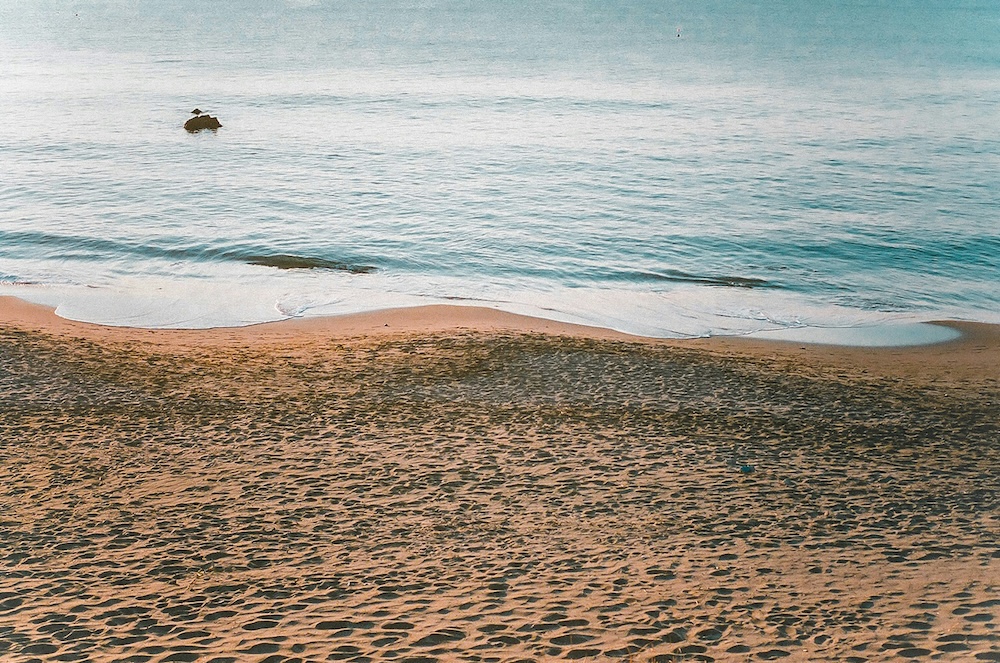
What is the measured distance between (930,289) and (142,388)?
1557 cm

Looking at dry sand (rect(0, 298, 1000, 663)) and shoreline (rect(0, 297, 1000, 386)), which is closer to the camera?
dry sand (rect(0, 298, 1000, 663))

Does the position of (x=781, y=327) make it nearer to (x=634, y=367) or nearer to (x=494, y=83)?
(x=634, y=367)

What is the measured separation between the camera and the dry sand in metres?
6.83

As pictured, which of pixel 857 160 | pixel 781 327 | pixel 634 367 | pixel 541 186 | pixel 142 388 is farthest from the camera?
pixel 857 160

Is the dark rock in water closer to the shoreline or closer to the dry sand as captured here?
the shoreline

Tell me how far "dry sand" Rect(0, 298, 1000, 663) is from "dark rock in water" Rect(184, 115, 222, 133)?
3092cm

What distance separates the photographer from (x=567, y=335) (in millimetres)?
14625

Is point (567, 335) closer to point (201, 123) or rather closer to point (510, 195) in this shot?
point (510, 195)

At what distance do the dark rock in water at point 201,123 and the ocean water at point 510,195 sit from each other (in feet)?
3.14

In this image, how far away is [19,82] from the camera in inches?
2486

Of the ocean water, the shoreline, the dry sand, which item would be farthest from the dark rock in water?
the dry sand

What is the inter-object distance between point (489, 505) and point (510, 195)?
2167 centimetres

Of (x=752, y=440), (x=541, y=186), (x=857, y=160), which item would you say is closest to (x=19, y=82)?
(x=541, y=186)

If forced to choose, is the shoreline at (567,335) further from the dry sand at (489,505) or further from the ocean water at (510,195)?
the ocean water at (510,195)
